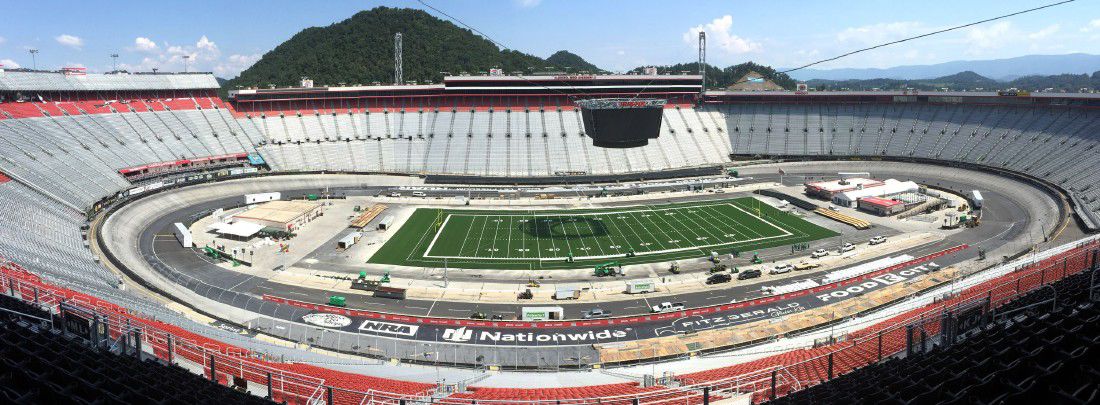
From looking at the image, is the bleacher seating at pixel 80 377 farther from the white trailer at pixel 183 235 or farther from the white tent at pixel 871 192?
the white tent at pixel 871 192

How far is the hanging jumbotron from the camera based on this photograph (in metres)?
60.1

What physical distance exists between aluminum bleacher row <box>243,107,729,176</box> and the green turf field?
19.9 m

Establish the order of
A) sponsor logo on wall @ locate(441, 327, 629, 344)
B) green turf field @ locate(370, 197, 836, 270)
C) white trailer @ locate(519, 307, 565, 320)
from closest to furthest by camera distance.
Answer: sponsor logo on wall @ locate(441, 327, 629, 344), white trailer @ locate(519, 307, 565, 320), green turf field @ locate(370, 197, 836, 270)

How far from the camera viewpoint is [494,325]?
3862cm

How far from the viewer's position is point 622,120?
197 ft

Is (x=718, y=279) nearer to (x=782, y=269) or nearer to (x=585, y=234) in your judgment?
(x=782, y=269)

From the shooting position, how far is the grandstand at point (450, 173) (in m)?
15.5

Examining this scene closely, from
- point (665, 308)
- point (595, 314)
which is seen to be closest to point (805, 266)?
point (665, 308)

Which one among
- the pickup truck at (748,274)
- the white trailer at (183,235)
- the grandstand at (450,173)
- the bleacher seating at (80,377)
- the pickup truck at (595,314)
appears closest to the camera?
the bleacher seating at (80,377)

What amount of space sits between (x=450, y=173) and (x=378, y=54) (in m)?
61.5

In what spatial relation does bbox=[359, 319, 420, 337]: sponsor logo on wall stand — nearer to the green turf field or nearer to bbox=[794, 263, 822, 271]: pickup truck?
the green turf field

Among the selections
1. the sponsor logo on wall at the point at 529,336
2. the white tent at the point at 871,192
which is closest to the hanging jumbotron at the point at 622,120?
the white tent at the point at 871,192

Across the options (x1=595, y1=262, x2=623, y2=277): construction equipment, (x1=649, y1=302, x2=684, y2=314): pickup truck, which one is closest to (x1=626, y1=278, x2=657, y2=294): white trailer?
(x1=649, y1=302, x2=684, y2=314): pickup truck

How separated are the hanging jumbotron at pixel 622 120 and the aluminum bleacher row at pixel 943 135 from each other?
36.1m
